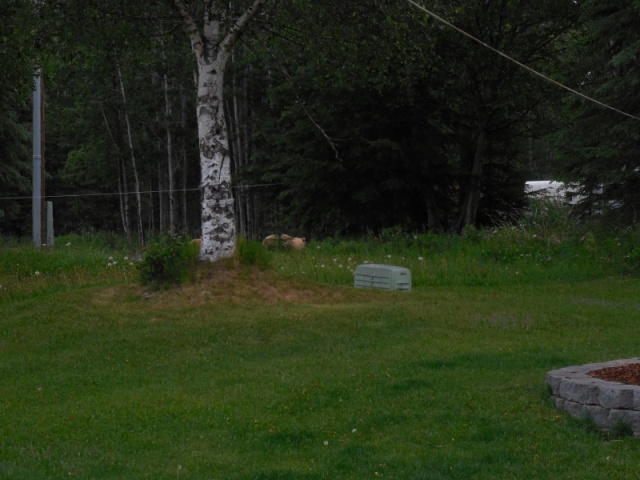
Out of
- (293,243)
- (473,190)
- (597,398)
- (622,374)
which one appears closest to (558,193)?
(473,190)

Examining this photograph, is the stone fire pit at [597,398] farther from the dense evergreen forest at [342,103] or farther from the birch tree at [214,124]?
the birch tree at [214,124]

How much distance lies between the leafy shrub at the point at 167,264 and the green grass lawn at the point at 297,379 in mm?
304

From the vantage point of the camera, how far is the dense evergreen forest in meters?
14.3

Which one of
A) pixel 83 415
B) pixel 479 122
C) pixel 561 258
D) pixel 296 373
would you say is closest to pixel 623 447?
pixel 296 373

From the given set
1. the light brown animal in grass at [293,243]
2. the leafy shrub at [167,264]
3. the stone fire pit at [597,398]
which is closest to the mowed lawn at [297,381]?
the stone fire pit at [597,398]

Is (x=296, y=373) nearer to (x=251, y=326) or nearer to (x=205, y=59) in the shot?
(x=251, y=326)

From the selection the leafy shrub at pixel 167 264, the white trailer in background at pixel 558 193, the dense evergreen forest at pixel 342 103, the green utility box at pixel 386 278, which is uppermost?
the dense evergreen forest at pixel 342 103

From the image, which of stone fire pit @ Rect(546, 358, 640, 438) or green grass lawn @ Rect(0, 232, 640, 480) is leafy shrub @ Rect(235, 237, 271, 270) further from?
stone fire pit @ Rect(546, 358, 640, 438)

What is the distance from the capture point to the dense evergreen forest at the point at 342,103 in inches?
562

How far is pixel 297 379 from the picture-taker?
849 cm

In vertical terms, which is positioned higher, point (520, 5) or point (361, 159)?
point (520, 5)

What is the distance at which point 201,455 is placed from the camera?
20.7 feet

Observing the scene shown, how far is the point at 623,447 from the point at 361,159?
19.3 m

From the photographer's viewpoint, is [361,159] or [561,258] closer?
[561,258]
